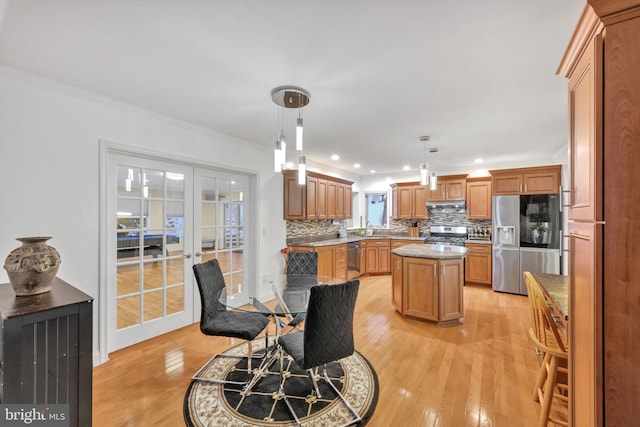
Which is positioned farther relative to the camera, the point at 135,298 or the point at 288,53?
the point at 135,298

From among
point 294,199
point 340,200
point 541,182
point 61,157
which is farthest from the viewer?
point 340,200

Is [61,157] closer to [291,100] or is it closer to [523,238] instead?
[291,100]

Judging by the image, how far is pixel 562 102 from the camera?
261 centimetres

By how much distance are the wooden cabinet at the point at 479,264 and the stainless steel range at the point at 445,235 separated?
34 cm

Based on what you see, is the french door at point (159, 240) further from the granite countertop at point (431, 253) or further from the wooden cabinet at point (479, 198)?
the wooden cabinet at point (479, 198)

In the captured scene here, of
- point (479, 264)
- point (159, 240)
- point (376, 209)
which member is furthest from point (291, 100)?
point (376, 209)

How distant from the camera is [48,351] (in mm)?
1342

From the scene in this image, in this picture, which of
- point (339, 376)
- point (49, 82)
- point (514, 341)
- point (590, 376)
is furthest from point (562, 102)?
point (49, 82)

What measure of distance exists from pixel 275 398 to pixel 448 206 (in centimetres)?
533

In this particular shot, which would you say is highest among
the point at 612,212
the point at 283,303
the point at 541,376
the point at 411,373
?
the point at 612,212

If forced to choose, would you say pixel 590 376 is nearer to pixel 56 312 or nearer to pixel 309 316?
pixel 309 316

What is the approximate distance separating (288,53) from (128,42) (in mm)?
1015

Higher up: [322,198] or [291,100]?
[291,100]

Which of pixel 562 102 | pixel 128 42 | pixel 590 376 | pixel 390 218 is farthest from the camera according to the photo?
pixel 390 218
